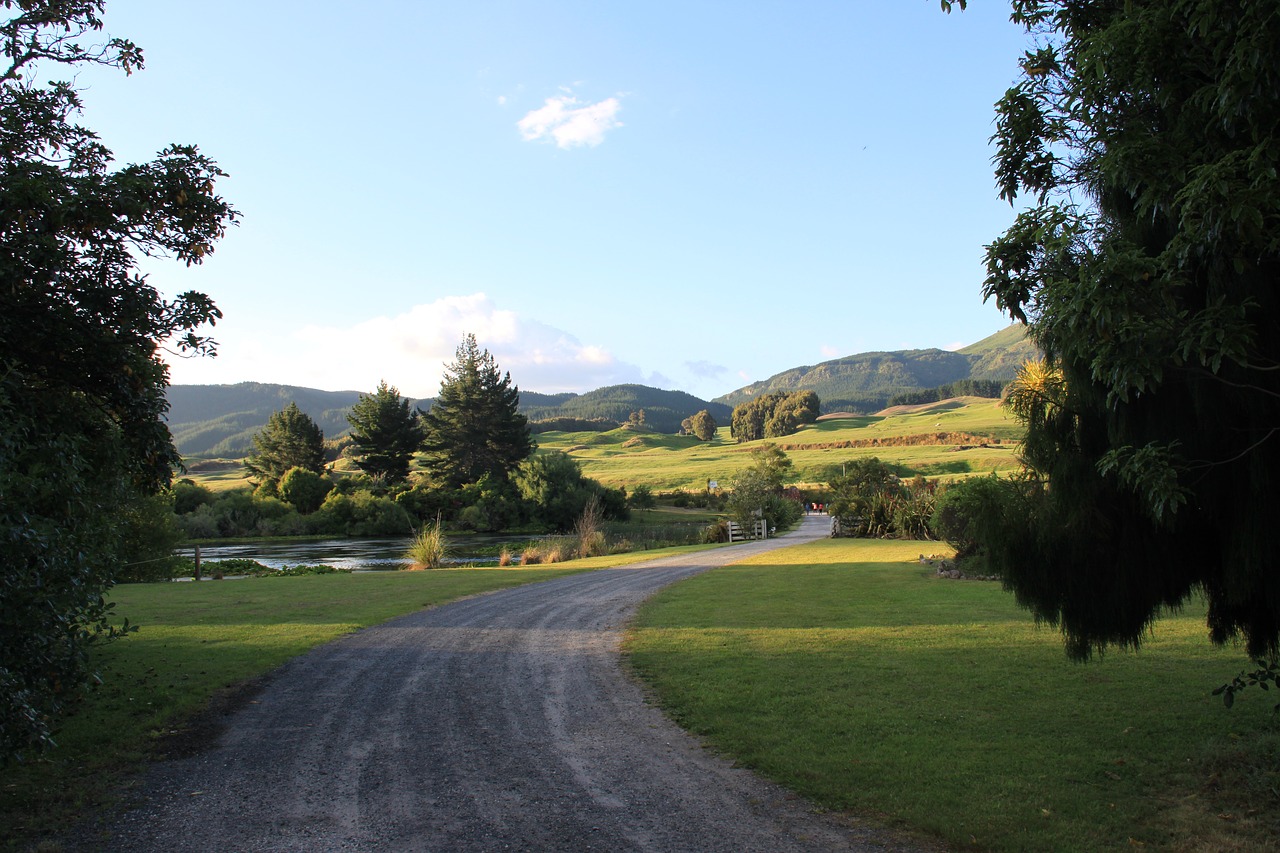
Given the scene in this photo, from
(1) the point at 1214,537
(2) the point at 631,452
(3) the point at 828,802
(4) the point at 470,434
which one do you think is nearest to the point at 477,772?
(3) the point at 828,802

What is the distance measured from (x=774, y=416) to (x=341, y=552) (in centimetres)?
12787

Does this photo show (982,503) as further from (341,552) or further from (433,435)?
(433,435)

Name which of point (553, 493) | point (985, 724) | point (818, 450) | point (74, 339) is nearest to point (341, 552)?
point (553, 493)

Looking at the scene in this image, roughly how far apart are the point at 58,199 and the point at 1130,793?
32.8ft

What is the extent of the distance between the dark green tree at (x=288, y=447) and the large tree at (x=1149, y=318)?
7448cm

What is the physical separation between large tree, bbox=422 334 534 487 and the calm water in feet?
56.6

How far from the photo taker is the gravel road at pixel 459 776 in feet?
16.8

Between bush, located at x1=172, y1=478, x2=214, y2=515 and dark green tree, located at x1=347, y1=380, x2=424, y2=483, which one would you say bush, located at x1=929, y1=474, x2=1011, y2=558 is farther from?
dark green tree, located at x1=347, y1=380, x2=424, y2=483

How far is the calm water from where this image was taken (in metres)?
36.1

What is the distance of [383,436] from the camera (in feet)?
241

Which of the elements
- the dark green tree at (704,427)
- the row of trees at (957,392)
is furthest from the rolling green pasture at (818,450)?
the row of trees at (957,392)

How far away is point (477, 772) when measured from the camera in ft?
20.8

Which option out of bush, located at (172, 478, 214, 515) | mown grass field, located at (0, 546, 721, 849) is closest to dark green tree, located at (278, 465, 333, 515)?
bush, located at (172, 478, 214, 515)

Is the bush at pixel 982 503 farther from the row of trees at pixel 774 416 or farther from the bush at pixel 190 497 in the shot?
the row of trees at pixel 774 416
